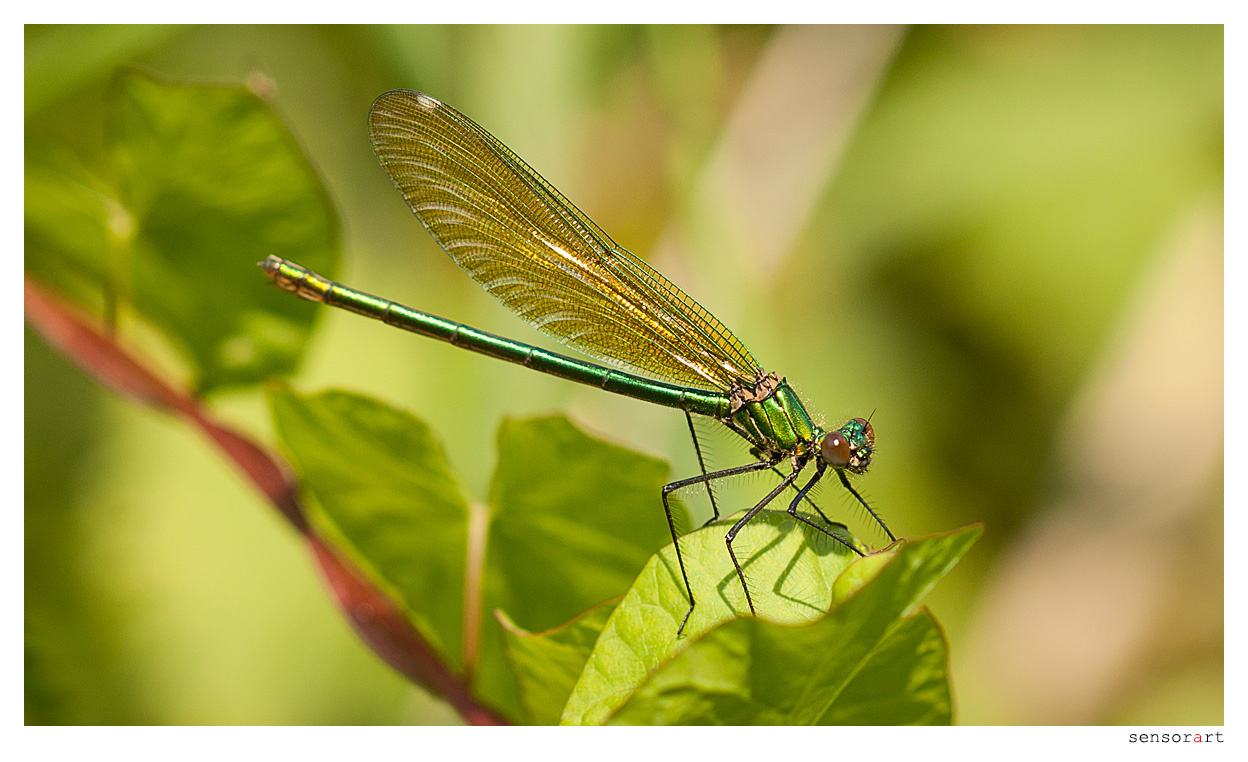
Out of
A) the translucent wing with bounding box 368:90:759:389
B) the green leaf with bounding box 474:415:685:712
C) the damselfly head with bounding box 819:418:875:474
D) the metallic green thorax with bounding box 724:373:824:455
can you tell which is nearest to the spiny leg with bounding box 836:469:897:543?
the damselfly head with bounding box 819:418:875:474

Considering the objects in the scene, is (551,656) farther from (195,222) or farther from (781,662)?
(195,222)

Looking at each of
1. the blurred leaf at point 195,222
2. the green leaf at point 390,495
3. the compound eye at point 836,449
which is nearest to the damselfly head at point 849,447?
the compound eye at point 836,449

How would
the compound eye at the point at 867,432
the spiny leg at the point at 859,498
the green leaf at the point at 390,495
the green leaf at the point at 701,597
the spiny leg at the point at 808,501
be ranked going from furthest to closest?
the compound eye at the point at 867,432, the spiny leg at the point at 859,498, the green leaf at the point at 390,495, the spiny leg at the point at 808,501, the green leaf at the point at 701,597

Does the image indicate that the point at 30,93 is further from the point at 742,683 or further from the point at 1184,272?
the point at 1184,272

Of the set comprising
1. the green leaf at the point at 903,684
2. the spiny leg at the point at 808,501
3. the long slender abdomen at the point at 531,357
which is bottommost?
the green leaf at the point at 903,684

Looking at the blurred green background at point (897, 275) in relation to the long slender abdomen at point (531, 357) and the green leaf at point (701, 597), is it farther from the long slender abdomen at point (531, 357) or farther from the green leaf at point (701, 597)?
the green leaf at point (701, 597)

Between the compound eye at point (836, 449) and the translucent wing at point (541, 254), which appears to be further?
the translucent wing at point (541, 254)

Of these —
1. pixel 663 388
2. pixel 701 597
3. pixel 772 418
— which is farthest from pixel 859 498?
pixel 701 597

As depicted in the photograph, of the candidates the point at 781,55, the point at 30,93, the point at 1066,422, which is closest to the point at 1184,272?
the point at 1066,422
